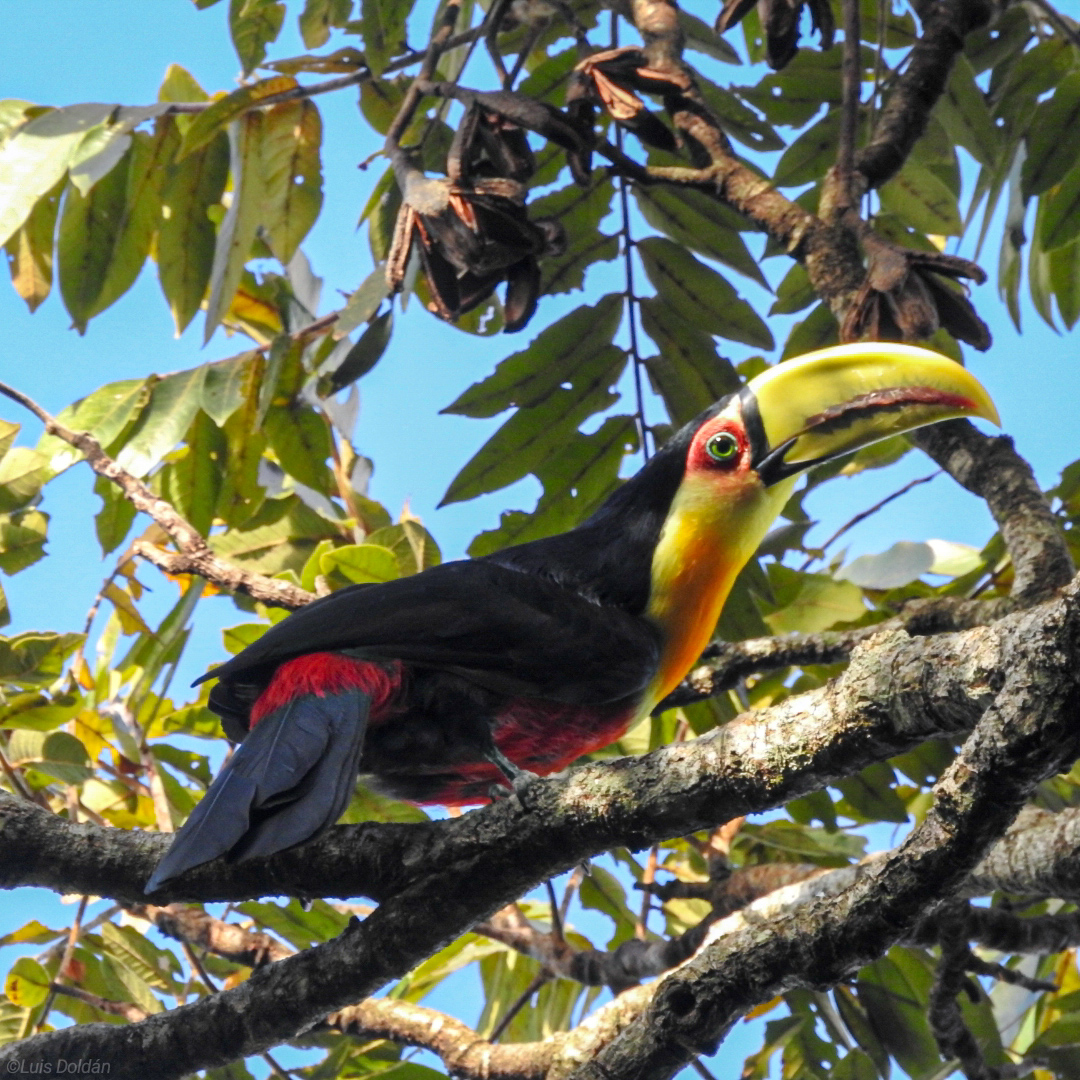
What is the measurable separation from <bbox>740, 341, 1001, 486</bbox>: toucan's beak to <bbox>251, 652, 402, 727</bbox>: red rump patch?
0.88 m

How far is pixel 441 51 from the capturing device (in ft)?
9.11

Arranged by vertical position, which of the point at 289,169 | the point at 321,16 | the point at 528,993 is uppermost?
the point at 321,16

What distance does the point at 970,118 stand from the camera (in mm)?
2824

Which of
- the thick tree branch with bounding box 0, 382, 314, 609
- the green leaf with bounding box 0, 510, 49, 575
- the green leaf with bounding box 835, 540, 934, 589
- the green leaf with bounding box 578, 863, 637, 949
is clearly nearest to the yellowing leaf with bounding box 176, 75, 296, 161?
the thick tree branch with bounding box 0, 382, 314, 609

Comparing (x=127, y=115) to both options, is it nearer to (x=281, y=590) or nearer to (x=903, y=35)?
(x=281, y=590)

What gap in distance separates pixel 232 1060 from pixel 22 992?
1.02 metres

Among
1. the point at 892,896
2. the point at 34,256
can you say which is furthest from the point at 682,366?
the point at 892,896

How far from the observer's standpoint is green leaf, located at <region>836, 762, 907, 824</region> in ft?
8.91

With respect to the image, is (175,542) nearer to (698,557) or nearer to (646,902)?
(698,557)

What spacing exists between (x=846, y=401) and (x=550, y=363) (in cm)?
67

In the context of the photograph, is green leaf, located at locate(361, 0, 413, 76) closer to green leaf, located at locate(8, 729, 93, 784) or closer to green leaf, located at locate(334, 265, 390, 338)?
green leaf, located at locate(334, 265, 390, 338)

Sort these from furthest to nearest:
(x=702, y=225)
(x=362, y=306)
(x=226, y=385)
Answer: (x=702, y=225), (x=226, y=385), (x=362, y=306)

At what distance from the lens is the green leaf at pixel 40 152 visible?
2775 mm

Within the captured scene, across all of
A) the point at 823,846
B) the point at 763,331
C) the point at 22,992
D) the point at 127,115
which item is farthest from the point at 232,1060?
the point at 127,115
